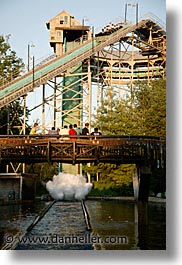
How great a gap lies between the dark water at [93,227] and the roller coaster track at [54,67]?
1860 millimetres

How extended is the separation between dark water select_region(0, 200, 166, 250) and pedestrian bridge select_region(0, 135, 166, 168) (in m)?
0.61

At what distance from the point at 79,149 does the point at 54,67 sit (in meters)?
2.16

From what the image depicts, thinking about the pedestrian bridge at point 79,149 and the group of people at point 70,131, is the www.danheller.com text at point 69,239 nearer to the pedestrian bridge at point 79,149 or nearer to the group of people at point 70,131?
the pedestrian bridge at point 79,149

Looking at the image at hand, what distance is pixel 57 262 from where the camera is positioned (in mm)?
5633

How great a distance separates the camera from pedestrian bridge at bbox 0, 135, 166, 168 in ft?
24.0

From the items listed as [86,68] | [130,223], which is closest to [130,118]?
[86,68]

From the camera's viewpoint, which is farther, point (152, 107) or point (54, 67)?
point (54, 67)

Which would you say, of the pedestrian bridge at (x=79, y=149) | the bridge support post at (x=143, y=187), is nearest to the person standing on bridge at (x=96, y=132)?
the pedestrian bridge at (x=79, y=149)

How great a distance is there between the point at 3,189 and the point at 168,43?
540 cm

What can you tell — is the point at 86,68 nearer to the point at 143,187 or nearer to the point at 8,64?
the point at 8,64

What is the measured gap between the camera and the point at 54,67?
30.2ft

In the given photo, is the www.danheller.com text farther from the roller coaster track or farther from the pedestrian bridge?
the roller coaster track

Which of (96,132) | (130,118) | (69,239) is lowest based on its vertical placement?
(69,239)

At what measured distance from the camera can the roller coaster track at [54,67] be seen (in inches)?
340
